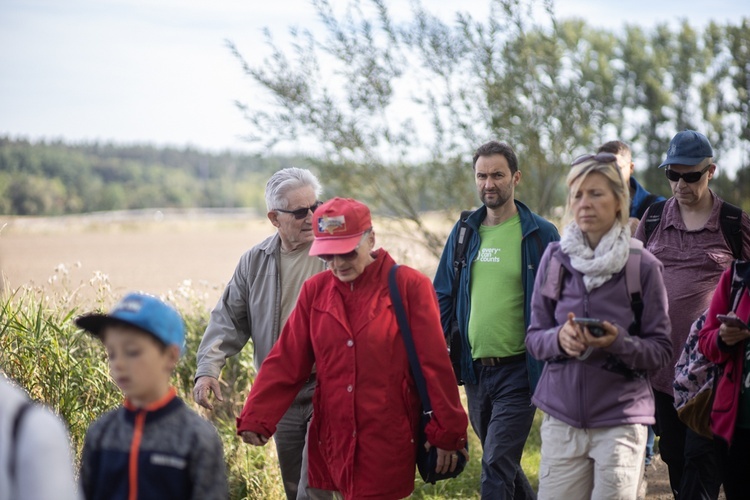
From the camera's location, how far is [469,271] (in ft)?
17.3

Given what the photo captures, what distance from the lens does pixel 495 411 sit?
517cm

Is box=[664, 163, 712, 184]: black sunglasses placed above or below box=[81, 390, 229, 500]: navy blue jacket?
above

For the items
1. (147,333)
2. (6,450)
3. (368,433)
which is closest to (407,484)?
(368,433)

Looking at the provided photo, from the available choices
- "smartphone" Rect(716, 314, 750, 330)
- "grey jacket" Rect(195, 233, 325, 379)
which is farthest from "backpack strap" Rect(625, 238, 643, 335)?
"grey jacket" Rect(195, 233, 325, 379)

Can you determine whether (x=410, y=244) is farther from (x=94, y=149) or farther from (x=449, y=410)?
(x=94, y=149)

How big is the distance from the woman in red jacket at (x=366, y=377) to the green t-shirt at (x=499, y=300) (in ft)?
3.47

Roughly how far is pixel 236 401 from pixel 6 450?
5.68m

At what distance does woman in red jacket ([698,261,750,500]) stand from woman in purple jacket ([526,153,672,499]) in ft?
1.63

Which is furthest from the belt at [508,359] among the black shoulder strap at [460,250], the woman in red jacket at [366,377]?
the woman in red jacket at [366,377]

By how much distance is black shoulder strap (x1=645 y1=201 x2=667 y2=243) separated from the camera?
5.40m

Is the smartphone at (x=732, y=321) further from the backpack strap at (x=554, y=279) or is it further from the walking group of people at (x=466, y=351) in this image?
the backpack strap at (x=554, y=279)

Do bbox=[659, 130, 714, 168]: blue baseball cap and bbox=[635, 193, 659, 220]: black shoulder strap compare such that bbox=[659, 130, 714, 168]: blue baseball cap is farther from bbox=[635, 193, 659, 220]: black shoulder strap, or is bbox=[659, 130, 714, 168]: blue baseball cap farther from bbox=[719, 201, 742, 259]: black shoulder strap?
bbox=[635, 193, 659, 220]: black shoulder strap

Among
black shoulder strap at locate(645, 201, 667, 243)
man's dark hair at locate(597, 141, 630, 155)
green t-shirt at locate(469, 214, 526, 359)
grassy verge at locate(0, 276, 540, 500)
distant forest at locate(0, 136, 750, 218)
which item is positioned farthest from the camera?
distant forest at locate(0, 136, 750, 218)

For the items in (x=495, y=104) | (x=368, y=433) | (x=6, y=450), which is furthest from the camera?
(x=495, y=104)
